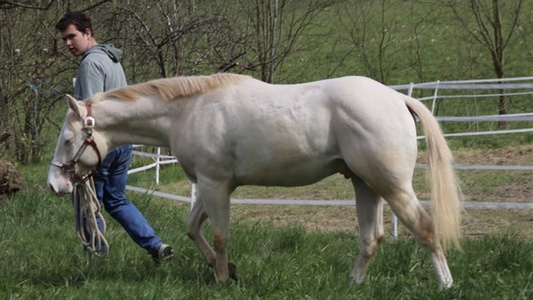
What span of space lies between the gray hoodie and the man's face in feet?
0.20

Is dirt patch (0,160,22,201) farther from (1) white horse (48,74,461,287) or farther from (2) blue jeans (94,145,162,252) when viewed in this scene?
(1) white horse (48,74,461,287)

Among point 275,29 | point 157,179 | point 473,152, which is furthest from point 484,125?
point 157,179

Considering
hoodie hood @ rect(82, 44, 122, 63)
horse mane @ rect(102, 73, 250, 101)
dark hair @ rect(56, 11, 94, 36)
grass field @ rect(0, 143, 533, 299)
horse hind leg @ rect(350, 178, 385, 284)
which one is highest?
dark hair @ rect(56, 11, 94, 36)

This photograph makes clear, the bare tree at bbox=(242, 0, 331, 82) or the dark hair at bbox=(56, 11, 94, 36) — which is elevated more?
the bare tree at bbox=(242, 0, 331, 82)

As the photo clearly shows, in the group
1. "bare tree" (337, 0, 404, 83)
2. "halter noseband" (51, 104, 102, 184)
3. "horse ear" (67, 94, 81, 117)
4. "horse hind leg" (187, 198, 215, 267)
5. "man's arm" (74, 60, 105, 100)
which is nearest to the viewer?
"horse ear" (67, 94, 81, 117)

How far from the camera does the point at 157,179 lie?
12914mm

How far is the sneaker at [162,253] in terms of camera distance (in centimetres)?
619

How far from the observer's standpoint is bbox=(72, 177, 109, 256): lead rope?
617cm

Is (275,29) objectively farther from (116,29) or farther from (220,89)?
(220,89)

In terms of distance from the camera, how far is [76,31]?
6.45 metres

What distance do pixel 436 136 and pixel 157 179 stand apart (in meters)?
7.90

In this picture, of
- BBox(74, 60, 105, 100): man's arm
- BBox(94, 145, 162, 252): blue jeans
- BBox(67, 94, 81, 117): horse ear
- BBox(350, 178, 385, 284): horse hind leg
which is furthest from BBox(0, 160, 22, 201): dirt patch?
BBox(350, 178, 385, 284): horse hind leg

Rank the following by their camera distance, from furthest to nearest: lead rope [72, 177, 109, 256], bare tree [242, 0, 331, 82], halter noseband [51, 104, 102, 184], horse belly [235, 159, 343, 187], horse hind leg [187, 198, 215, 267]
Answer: bare tree [242, 0, 331, 82]
lead rope [72, 177, 109, 256]
horse hind leg [187, 198, 215, 267]
halter noseband [51, 104, 102, 184]
horse belly [235, 159, 343, 187]

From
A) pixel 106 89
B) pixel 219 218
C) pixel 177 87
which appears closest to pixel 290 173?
pixel 219 218
